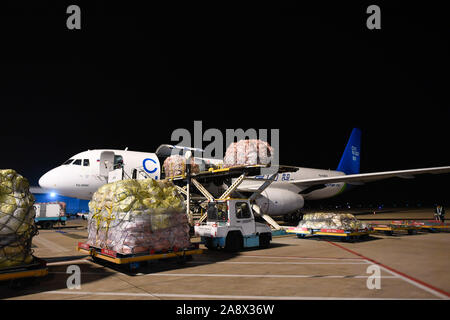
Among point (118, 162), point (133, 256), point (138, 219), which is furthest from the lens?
point (118, 162)

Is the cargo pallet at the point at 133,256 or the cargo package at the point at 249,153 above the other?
the cargo package at the point at 249,153

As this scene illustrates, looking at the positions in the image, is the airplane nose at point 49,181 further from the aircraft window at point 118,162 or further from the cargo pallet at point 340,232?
the cargo pallet at point 340,232

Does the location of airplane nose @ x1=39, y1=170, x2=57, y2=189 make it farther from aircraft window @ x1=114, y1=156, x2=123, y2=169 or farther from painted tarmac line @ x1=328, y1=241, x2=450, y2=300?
painted tarmac line @ x1=328, y1=241, x2=450, y2=300

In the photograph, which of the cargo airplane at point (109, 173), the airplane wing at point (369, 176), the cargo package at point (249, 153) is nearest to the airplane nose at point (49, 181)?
the cargo airplane at point (109, 173)

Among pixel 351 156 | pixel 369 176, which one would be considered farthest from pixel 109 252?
pixel 351 156

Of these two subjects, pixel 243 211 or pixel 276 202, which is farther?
pixel 276 202

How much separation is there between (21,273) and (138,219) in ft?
8.30

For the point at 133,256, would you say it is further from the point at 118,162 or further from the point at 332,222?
the point at 118,162

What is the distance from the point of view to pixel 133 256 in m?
7.31

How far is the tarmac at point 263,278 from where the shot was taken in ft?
18.1

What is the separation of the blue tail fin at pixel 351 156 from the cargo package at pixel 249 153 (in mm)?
24419

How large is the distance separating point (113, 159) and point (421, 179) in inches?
3485

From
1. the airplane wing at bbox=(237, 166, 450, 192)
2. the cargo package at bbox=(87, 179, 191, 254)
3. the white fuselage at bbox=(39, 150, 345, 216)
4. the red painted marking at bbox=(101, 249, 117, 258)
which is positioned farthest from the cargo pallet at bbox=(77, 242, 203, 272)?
the airplane wing at bbox=(237, 166, 450, 192)
